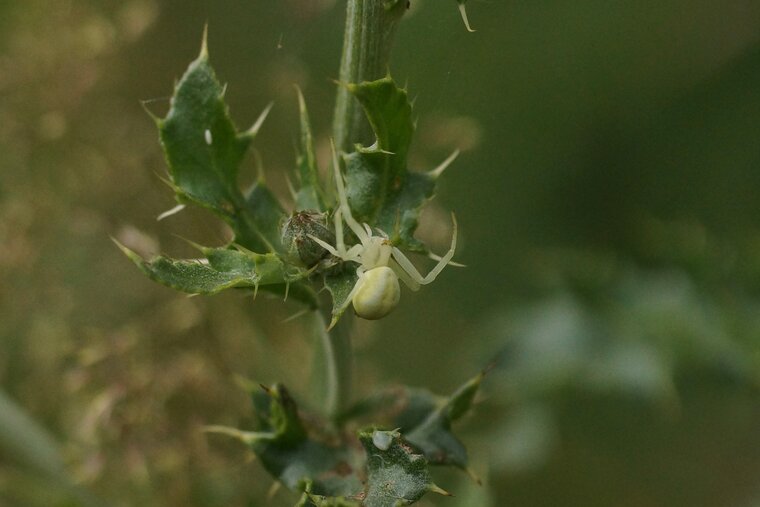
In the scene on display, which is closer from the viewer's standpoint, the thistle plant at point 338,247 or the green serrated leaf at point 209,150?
the thistle plant at point 338,247

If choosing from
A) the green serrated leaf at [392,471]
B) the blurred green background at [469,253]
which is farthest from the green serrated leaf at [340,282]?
the blurred green background at [469,253]

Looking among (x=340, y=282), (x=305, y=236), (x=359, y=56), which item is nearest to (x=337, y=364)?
(x=340, y=282)

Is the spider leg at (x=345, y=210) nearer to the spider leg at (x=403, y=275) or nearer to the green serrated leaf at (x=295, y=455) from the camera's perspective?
the spider leg at (x=403, y=275)

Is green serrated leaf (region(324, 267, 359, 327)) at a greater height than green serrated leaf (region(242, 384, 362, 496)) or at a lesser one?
greater

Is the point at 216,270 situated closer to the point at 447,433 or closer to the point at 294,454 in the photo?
the point at 294,454

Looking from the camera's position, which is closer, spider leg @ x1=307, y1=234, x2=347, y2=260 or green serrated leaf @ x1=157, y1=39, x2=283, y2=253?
spider leg @ x1=307, y1=234, x2=347, y2=260

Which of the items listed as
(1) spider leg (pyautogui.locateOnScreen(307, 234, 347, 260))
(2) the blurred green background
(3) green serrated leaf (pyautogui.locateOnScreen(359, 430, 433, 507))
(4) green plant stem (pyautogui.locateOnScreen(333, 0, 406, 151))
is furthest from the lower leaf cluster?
(4) green plant stem (pyautogui.locateOnScreen(333, 0, 406, 151))

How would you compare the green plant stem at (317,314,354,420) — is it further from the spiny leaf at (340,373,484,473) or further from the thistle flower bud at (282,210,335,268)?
the thistle flower bud at (282,210,335,268)

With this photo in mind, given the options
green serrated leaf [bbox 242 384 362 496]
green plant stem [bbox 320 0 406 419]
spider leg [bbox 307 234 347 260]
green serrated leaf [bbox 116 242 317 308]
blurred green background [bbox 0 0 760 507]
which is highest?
green plant stem [bbox 320 0 406 419]

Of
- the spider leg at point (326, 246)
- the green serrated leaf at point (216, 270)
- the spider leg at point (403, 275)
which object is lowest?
the spider leg at point (403, 275)

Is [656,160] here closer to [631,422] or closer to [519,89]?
[519,89]
